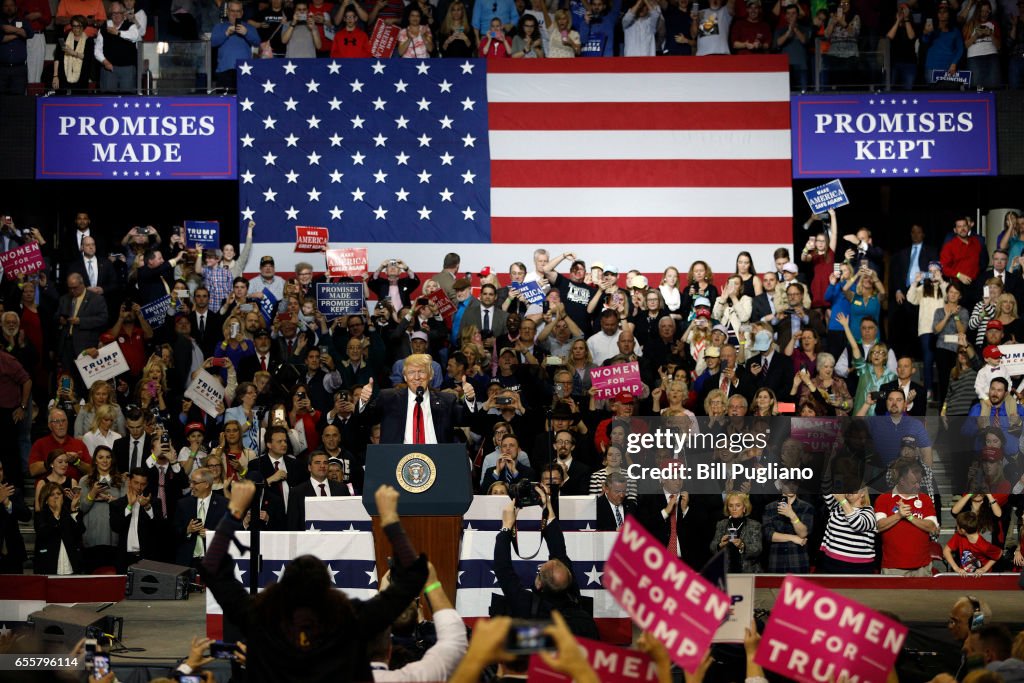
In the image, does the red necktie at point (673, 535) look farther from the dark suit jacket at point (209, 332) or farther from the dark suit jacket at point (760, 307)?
the dark suit jacket at point (209, 332)

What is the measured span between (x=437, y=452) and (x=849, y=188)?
12461 mm

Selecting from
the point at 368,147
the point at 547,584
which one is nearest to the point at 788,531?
the point at 547,584


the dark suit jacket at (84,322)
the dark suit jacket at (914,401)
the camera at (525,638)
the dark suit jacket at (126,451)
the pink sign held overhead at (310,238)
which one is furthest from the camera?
the pink sign held overhead at (310,238)

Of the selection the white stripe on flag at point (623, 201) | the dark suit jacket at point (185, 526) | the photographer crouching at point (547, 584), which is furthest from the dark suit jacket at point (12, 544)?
the white stripe on flag at point (623, 201)

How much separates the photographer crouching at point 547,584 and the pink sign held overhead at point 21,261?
784 cm

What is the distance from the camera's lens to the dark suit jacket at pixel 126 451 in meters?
12.5

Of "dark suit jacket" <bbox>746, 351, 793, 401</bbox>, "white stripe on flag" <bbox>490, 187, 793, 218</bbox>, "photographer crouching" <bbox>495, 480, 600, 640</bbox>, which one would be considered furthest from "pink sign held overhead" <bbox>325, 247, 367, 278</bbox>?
"photographer crouching" <bbox>495, 480, 600, 640</bbox>

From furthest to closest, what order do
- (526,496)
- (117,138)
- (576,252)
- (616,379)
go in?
(576,252)
(117,138)
(616,379)
(526,496)

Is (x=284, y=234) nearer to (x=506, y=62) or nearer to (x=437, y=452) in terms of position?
(x=506, y=62)

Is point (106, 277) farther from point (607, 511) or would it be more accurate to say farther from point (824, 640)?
point (824, 640)

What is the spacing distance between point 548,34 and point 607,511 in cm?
926

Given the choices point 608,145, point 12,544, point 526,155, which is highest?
point 608,145

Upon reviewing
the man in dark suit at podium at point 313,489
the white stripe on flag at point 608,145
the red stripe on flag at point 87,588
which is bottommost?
the red stripe on flag at point 87,588

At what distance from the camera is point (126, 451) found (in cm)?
1255
